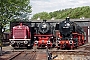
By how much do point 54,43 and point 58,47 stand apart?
7.76 feet

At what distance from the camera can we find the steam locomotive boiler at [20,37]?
1037 inches

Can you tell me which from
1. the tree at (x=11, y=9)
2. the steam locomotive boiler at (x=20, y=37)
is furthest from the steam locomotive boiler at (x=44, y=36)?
the tree at (x=11, y=9)

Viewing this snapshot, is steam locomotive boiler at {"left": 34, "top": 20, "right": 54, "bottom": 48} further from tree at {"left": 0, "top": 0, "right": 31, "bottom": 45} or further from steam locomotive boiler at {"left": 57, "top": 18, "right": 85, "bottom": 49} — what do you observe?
tree at {"left": 0, "top": 0, "right": 31, "bottom": 45}

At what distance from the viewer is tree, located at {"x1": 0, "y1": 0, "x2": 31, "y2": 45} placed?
1423 inches

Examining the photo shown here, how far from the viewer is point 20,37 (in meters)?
27.0

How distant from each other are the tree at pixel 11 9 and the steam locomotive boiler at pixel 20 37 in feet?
28.7

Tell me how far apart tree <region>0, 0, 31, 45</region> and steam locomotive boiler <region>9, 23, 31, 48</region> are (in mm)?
8744

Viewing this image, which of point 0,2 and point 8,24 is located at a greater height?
point 0,2

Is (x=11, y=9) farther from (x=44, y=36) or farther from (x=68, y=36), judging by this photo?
(x=68, y=36)

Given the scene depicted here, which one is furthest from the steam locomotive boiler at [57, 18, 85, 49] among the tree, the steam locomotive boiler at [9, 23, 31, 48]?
the tree

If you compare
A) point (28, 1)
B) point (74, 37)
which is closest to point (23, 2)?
point (28, 1)

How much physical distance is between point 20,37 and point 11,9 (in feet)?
37.9

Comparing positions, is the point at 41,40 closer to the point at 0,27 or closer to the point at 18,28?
the point at 18,28

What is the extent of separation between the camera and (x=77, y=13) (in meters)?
100
